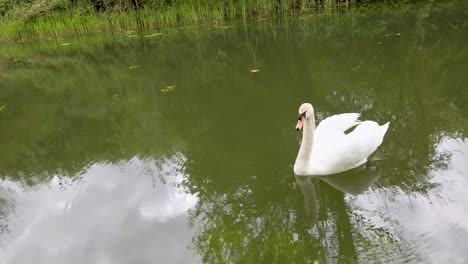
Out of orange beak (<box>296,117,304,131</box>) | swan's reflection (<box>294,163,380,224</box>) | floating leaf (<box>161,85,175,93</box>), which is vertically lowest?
swan's reflection (<box>294,163,380,224</box>)

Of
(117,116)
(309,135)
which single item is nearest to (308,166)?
(309,135)

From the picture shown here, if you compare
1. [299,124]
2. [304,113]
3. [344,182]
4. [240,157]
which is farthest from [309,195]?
[240,157]

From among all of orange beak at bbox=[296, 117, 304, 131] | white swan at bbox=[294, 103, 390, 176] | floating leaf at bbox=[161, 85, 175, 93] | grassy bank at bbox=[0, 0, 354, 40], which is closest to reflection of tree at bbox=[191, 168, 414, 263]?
white swan at bbox=[294, 103, 390, 176]

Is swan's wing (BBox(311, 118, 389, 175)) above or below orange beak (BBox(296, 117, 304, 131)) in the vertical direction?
below

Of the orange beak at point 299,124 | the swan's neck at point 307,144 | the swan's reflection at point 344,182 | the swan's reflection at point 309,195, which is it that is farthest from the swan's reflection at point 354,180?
the orange beak at point 299,124

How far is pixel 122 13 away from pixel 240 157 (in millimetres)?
12008

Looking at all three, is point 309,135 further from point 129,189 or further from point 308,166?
point 129,189

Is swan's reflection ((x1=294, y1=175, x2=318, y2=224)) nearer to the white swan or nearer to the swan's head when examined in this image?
the white swan

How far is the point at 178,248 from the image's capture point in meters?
3.75

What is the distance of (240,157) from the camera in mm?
5059

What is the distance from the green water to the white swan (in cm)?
18

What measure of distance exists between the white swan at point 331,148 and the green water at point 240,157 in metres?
0.18

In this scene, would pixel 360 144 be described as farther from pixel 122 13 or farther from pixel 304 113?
pixel 122 13

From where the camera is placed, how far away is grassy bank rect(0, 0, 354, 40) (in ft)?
46.1
